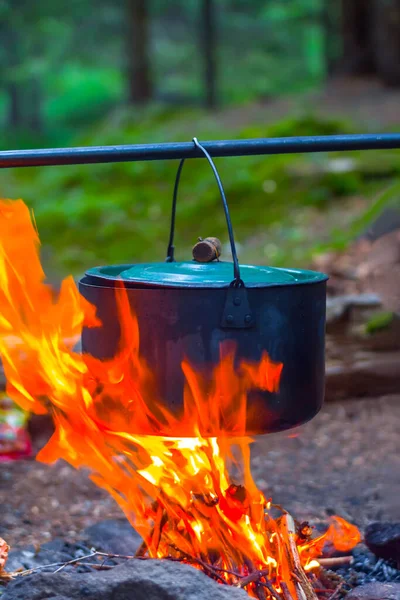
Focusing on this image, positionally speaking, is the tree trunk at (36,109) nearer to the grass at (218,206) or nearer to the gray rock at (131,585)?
the grass at (218,206)

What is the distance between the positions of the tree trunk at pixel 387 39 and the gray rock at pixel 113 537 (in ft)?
29.6

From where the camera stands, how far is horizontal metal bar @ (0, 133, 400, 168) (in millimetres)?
2637

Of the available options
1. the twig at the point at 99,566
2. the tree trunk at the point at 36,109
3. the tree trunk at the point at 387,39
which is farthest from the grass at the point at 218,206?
the tree trunk at the point at 36,109

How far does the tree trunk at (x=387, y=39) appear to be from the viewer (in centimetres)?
1083

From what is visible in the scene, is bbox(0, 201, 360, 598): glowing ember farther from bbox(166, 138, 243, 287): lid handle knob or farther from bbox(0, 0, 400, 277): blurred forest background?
bbox(0, 0, 400, 277): blurred forest background

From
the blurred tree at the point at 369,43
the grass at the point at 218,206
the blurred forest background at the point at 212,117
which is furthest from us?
the blurred tree at the point at 369,43

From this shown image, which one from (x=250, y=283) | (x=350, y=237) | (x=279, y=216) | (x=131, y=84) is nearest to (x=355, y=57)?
(x=131, y=84)

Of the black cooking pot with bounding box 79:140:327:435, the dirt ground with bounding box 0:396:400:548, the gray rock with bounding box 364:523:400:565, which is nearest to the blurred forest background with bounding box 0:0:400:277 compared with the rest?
the dirt ground with bounding box 0:396:400:548

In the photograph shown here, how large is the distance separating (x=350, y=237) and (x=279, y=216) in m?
1.43

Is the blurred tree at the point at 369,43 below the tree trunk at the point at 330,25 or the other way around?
below

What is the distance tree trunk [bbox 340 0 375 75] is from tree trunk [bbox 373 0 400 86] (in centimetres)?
47

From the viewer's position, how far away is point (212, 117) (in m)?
12.6

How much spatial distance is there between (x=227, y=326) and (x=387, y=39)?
983 cm

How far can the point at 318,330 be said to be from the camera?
97.0 inches
